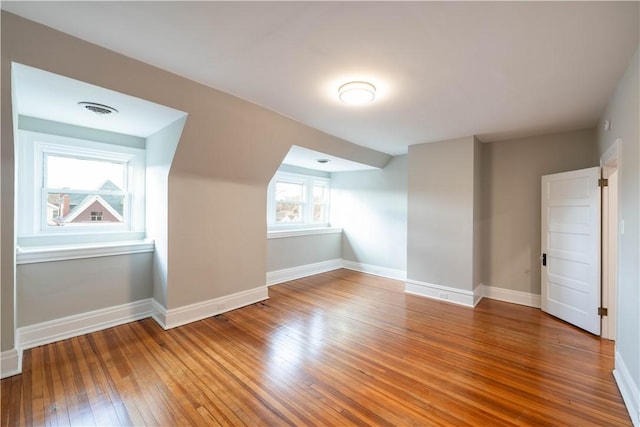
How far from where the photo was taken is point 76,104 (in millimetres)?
2549

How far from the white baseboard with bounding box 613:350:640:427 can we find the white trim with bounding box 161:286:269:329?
12.3 feet

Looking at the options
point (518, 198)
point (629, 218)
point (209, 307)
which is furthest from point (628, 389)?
point (209, 307)

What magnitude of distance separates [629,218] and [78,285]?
5.12 metres

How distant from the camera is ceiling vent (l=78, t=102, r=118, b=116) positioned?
2.54 meters

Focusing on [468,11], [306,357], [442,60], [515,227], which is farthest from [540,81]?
[306,357]

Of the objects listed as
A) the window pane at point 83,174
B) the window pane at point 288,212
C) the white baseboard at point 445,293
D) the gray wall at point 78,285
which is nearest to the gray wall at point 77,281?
the gray wall at point 78,285

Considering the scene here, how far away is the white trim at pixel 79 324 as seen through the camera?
265 centimetres

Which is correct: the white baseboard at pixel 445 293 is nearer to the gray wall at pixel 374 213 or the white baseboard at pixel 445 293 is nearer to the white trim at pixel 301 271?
the gray wall at pixel 374 213

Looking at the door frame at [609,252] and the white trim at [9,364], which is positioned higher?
the door frame at [609,252]

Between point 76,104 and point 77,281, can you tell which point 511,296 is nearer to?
point 77,281

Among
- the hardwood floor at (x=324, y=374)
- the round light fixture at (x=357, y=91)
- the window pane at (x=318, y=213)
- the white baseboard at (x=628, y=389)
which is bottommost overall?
the hardwood floor at (x=324, y=374)

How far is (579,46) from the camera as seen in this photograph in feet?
6.10

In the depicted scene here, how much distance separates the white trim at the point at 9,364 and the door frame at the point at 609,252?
5661mm

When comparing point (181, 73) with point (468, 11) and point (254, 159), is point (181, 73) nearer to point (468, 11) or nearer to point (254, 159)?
point (254, 159)
